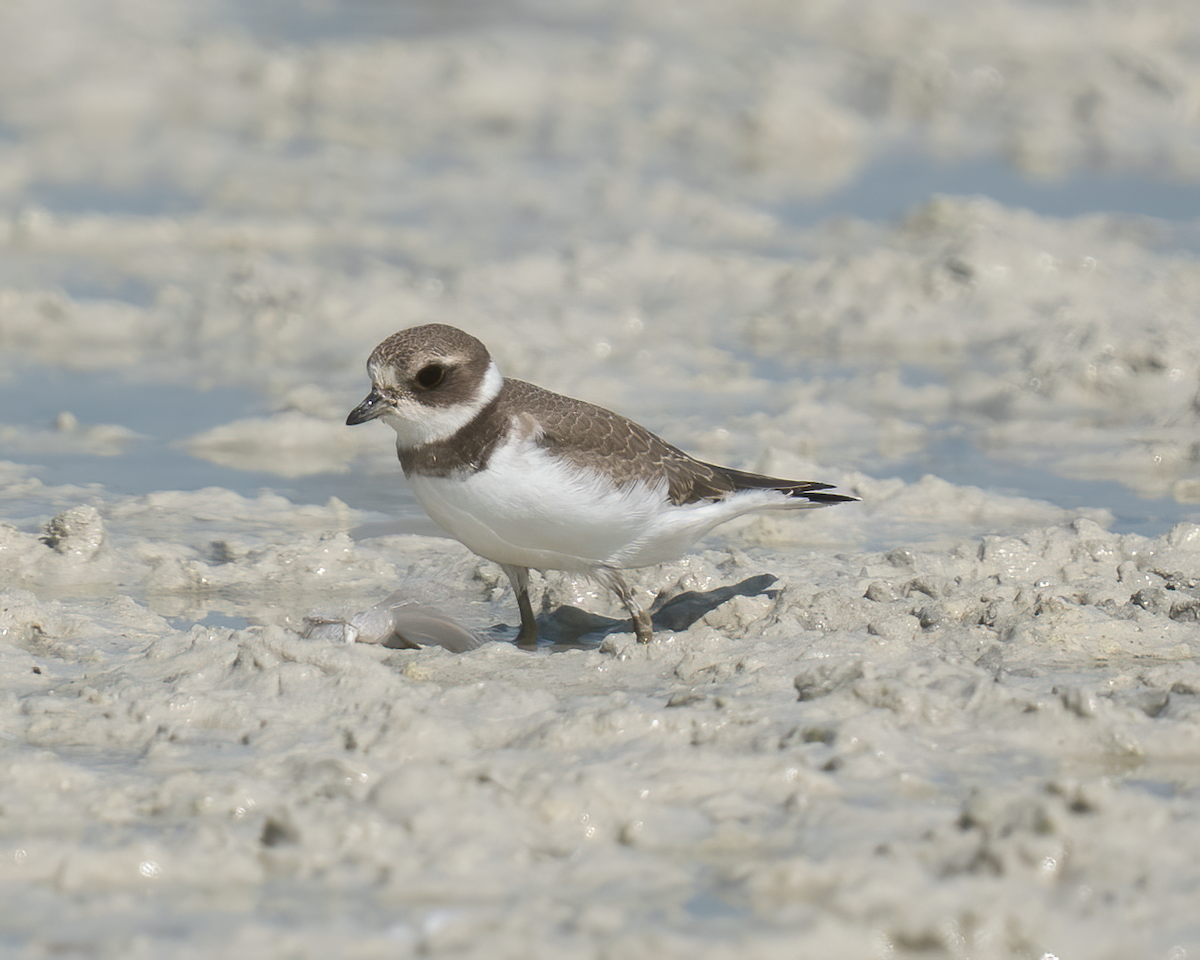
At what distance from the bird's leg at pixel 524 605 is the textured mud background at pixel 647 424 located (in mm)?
201

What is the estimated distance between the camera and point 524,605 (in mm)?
5602

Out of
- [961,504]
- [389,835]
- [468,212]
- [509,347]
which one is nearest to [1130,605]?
[961,504]

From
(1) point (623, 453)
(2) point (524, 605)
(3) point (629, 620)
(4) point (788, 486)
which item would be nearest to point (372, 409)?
(1) point (623, 453)

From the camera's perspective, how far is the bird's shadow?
5.73 metres

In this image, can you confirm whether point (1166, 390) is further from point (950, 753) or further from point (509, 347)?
point (950, 753)

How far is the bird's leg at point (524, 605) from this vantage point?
552cm

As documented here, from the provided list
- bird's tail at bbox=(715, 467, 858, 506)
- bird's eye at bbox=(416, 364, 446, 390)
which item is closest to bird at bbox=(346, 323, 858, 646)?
bird's eye at bbox=(416, 364, 446, 390)

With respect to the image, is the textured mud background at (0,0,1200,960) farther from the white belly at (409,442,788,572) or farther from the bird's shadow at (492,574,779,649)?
the white belly at (409,442,788,572)

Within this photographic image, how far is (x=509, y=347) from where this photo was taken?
8992mm

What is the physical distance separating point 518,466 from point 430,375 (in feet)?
1.60

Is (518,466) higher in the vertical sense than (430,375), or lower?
lower

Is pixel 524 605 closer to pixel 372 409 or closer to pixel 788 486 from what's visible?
pixel 372 409

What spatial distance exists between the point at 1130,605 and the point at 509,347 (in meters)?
4.65

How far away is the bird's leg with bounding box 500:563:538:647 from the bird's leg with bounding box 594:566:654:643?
30 cm
